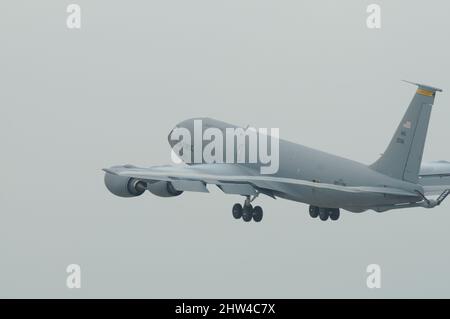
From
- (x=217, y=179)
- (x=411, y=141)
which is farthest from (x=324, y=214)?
(x=411, y=141)

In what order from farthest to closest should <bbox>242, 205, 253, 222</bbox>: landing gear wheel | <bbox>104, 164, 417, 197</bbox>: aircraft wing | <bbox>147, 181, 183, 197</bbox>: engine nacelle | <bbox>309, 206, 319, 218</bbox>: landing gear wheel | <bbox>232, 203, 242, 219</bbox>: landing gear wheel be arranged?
1. <bbox>147, 181, 183, 197</bbox>: engine nacelle
2. <bbox>232, 203, 242, 219</bbox>: landing gear wheel
3. <bbox>242, 205, 253, 222</bbox>: landing gear wheel
4. <bbox>309, 206, 319, 218</bbox>: landing gear wheel
5. <bbox>104, 164, 417, 197</bbox>: aircraft wing

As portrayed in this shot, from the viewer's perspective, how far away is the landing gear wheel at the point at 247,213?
4614 inches

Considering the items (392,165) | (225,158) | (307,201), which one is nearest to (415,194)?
(392,165)

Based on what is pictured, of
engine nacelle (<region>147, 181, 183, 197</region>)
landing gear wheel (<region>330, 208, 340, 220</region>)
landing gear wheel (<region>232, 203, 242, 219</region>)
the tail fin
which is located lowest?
landing gear wheel (<region>330, 208, 340, 220</region>)

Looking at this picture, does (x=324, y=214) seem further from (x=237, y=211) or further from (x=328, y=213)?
(x=237, y=211)

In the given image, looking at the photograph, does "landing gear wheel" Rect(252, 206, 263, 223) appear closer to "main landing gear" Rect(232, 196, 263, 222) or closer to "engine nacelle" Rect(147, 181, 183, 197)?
"main landing gear" Rect(232, 196, 263, 222)

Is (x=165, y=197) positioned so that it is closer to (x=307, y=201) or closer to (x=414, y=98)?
(x=307, y=201)

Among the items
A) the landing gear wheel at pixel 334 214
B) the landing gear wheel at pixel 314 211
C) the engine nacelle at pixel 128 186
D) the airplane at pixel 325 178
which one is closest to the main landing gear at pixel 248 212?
the airplane at pixel 325 178

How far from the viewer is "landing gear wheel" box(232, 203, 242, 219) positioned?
11756 centimetres

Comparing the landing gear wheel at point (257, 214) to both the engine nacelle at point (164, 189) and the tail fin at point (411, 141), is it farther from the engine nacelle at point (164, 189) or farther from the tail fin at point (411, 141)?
the tail fin at point (411, 141)

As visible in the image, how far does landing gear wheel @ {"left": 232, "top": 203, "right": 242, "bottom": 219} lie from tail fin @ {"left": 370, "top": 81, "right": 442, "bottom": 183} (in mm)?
12391

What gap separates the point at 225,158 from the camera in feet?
398

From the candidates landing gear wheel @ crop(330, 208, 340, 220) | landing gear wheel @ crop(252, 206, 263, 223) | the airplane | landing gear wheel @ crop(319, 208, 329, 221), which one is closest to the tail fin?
the airplane

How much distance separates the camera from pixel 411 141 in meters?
106
